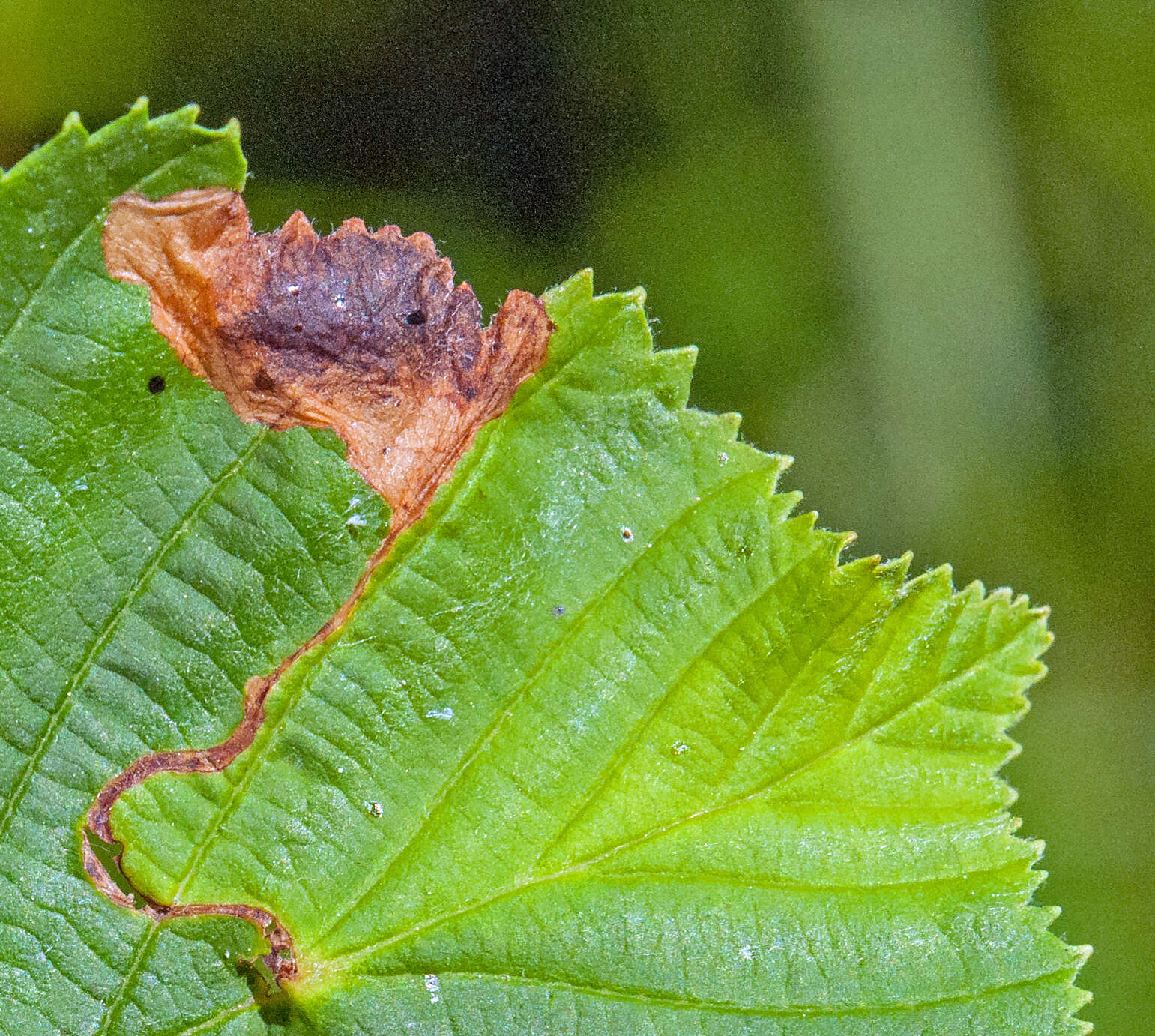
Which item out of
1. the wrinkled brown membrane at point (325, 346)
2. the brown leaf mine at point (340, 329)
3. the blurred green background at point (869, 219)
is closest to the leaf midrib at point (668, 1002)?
the wrinkled brown membrane at point (325, 346)

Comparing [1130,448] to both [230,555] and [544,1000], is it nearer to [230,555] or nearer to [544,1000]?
[544,1000]

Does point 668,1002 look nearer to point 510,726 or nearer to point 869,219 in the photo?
point 510,726

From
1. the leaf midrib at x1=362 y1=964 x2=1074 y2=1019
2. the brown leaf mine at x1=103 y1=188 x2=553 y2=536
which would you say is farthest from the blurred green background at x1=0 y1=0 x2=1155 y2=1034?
the leaf midrib at x1=362 y1=964 x2=1074 y2=1019

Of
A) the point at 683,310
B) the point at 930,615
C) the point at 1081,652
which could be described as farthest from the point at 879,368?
the point at 930,615

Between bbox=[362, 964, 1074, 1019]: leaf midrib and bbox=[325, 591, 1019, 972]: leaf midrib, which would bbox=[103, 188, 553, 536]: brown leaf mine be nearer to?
bbox=[325, 591, 1019, 972]: leaf midrib

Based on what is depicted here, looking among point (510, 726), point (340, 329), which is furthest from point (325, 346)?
point (510, 726)

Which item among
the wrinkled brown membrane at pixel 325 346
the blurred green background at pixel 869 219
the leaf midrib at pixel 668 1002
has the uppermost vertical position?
the blurred green background at pixel 869 219

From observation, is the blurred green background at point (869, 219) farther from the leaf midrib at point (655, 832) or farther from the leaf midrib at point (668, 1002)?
the leaf midrib at point (668, 1002)
